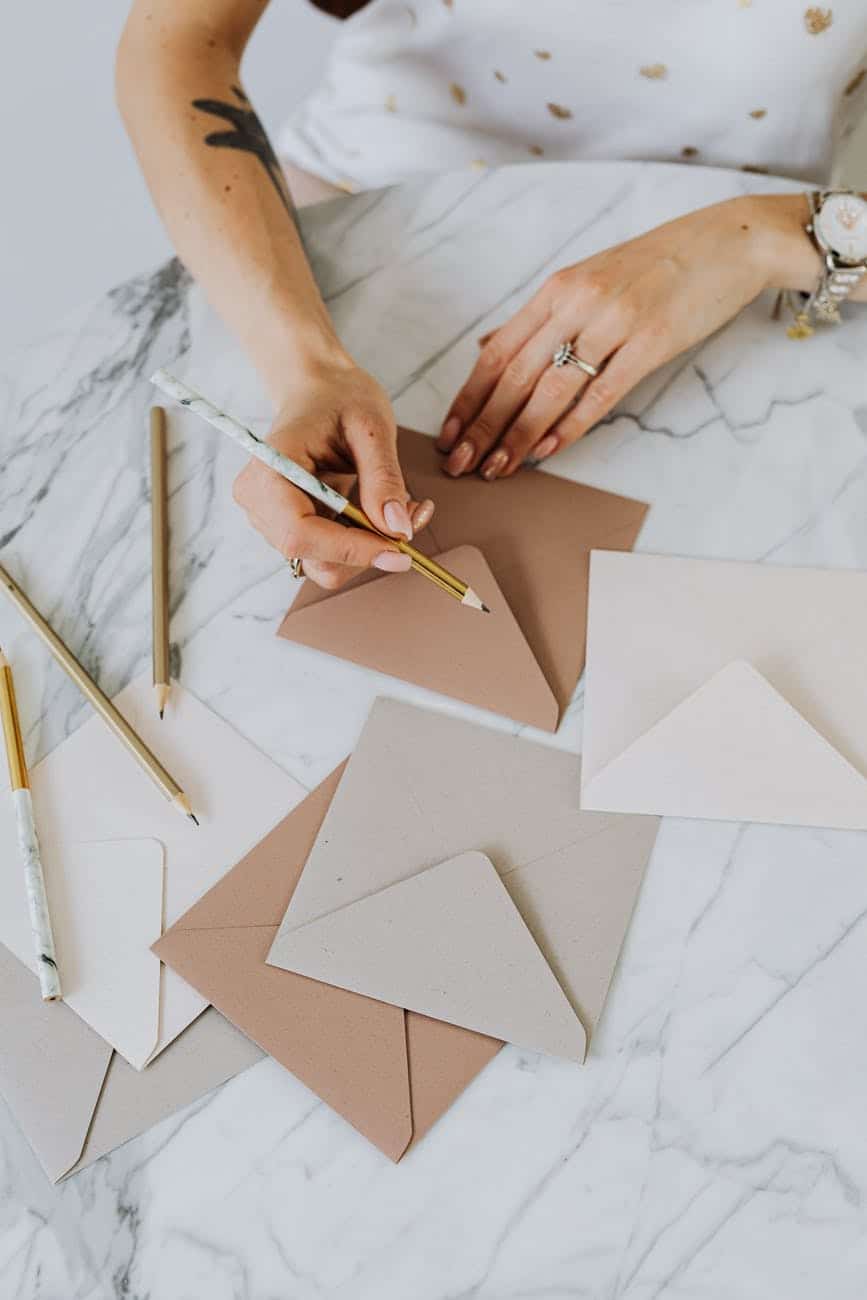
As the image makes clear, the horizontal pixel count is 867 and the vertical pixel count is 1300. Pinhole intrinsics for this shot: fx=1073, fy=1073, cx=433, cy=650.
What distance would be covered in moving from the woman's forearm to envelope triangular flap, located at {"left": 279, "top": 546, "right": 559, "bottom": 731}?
16 cm

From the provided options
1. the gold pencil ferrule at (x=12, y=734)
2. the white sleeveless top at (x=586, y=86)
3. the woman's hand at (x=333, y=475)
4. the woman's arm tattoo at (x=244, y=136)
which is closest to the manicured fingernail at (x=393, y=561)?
the woman's hand at (x=333, y=475)

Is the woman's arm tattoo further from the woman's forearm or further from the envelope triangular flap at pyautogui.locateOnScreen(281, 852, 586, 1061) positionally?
the envelope triangular flap at pyautogui.locateOnScreen(281, 852, 586, 1061)

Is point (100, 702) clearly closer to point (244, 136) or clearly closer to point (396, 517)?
point (396, 517)

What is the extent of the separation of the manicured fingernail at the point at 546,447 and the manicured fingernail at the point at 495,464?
2 centimetres

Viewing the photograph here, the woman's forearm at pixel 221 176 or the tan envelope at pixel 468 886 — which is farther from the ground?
the woman's forearm at pixel 221 176

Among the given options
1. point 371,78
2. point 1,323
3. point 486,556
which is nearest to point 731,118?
point 371,78

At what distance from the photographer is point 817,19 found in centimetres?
77

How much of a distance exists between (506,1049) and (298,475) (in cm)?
32

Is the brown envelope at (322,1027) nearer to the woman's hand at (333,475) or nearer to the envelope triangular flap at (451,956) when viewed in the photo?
the envelope triangular flap at (451,956)

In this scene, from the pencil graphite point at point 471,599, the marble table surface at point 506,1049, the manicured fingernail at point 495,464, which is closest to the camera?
the marble table surface at point 506,1049

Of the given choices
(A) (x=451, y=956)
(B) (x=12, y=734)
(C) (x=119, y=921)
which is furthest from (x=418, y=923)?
(B) (x=12, y=734)

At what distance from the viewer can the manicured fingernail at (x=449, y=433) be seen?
72 centimetres

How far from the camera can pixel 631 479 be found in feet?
2.35

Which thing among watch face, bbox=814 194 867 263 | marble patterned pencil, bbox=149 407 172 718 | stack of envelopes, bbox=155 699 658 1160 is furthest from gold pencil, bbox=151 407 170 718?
watch face, bbox=814 194 867 263
